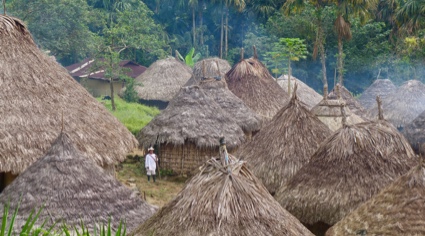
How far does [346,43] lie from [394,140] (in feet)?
74.9

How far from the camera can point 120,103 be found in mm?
26719

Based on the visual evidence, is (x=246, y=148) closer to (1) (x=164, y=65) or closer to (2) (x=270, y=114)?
(2) (x=270, y=114)

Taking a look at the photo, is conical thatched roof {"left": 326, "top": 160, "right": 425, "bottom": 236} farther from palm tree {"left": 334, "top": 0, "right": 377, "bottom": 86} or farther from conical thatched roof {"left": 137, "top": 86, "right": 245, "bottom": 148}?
palm tree {"left": 334, "top": 0, "right": 377, "bottom": 86}

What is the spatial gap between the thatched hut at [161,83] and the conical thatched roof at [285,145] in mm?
16440

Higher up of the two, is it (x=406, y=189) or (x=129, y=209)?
(x=406, y=189)

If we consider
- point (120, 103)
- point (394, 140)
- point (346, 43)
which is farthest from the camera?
point (346, 43)

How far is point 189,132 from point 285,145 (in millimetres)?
5042

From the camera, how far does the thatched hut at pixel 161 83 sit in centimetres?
2927

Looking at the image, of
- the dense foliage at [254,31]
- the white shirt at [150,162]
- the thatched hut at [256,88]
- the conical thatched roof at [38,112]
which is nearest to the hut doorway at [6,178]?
the conical thatched roof at [38,112]

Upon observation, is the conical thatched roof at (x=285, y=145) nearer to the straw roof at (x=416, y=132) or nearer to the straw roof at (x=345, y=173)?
the straw roof at (x=345, y=173)

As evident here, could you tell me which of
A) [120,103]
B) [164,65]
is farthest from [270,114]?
[164,65]

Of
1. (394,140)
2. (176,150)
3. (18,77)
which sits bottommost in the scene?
(176,150)

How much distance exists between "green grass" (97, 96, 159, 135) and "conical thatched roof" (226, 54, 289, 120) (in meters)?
3.25

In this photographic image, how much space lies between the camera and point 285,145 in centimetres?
1239
